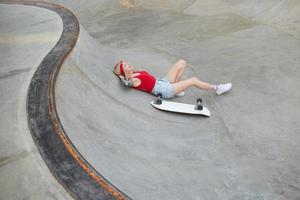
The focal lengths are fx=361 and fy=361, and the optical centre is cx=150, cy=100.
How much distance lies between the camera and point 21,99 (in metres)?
4.51

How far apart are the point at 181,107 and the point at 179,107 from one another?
0.11 ft

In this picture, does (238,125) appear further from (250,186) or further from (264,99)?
(250,186)

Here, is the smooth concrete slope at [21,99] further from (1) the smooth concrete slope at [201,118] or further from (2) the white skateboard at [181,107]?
(2) the white skateboard at [181,107]

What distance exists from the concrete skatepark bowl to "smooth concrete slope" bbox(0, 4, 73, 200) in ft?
0.42

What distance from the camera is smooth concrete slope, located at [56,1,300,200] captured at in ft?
13.5

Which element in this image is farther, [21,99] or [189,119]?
[189,119]

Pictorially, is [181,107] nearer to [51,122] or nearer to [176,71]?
[176,71]

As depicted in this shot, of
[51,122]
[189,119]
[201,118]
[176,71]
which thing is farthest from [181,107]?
[51,122]

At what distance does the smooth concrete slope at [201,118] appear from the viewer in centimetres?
412

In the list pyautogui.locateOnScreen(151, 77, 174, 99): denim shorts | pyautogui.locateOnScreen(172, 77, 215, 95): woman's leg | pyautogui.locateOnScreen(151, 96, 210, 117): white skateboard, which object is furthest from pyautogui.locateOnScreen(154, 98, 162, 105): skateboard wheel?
pyautogui.locateOnScreen(172, 77, 215, 95): woman's leg

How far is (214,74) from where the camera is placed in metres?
7.12

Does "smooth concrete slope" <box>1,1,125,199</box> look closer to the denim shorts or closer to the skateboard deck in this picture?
the denim shorts

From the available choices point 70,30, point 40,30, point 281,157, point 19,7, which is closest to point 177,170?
point 281,157

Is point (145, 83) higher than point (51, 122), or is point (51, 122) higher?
point (51, 122)
